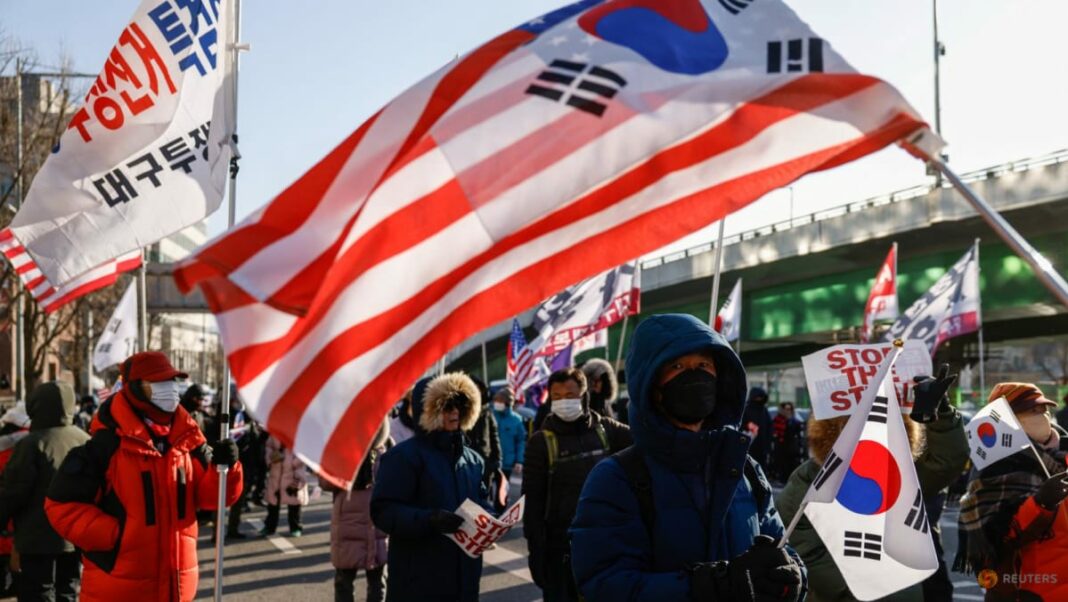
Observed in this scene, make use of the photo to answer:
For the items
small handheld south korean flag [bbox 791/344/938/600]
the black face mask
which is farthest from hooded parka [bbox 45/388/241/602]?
the black face mask

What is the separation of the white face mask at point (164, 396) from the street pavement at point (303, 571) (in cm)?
529

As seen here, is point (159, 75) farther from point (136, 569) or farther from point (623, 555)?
point (623, 555)

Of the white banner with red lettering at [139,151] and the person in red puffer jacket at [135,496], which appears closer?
the person in red puffer jacket at [135,496]

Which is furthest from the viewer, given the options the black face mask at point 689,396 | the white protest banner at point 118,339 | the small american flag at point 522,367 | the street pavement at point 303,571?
the small american flag at point 522,367

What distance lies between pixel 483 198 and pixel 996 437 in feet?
10.6

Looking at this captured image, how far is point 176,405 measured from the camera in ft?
20.2

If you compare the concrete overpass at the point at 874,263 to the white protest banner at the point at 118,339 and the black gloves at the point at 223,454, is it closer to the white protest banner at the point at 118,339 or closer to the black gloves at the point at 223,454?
the white protest banner at the point at 118,339

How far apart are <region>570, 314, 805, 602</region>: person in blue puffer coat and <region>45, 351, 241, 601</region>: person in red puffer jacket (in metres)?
3.11

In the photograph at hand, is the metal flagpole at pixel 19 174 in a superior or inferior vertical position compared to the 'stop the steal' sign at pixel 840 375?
superior

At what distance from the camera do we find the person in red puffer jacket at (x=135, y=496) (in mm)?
5859

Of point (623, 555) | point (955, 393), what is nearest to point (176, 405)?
point (623, 555)

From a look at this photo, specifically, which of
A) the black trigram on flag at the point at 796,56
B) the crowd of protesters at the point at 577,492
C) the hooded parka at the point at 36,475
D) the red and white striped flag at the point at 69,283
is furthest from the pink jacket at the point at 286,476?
the black trigram on flag at the point at 796,56

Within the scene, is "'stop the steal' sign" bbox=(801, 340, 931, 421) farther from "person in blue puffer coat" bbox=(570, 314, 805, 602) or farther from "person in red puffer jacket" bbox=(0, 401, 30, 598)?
"person in red puffer jacket" bbox=(0, 401, 30, 598)

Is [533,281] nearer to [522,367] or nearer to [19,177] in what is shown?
[522,367]
